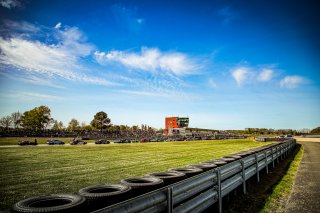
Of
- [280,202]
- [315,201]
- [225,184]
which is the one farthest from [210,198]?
[315,201]

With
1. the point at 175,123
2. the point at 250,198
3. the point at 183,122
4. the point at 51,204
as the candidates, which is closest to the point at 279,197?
the point at 250,198

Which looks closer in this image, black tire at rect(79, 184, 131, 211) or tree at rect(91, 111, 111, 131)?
black tire at rect(79, 184, 131, 211)

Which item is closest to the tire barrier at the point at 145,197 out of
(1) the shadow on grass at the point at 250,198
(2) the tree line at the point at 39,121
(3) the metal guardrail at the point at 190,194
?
(3) the metal guardrail at the point at 190,194

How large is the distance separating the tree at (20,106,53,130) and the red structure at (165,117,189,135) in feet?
211

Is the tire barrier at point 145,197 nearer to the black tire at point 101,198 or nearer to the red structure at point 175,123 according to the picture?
the black tire at point 101,198

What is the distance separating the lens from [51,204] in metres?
4.20

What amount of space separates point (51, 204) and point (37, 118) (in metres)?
123

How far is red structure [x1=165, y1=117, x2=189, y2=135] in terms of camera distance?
127062 millimetres

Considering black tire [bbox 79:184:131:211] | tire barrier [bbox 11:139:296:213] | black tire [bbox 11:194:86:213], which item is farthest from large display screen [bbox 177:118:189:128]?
black tire [bbox 11:194:86:213]

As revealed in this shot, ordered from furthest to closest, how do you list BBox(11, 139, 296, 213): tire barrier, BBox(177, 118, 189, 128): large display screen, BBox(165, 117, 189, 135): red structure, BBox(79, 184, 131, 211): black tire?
BBox(165, 117, 189, 135): red structure → BBox(177, 118, 189, 128): large display screen → BBox(79, 184, 131, 211): black tire → BBox(11, 139, 296, 213): tire barrier

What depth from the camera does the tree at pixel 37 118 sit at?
112175 mm

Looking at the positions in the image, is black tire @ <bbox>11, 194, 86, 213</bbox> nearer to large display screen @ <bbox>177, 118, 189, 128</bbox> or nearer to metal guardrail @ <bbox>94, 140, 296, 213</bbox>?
metal guardrail @ <bbox>94, 140, 296, 213</bbox>

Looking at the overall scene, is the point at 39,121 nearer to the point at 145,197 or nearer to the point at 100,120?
the point at 100,120

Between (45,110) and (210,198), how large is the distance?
412 ft
